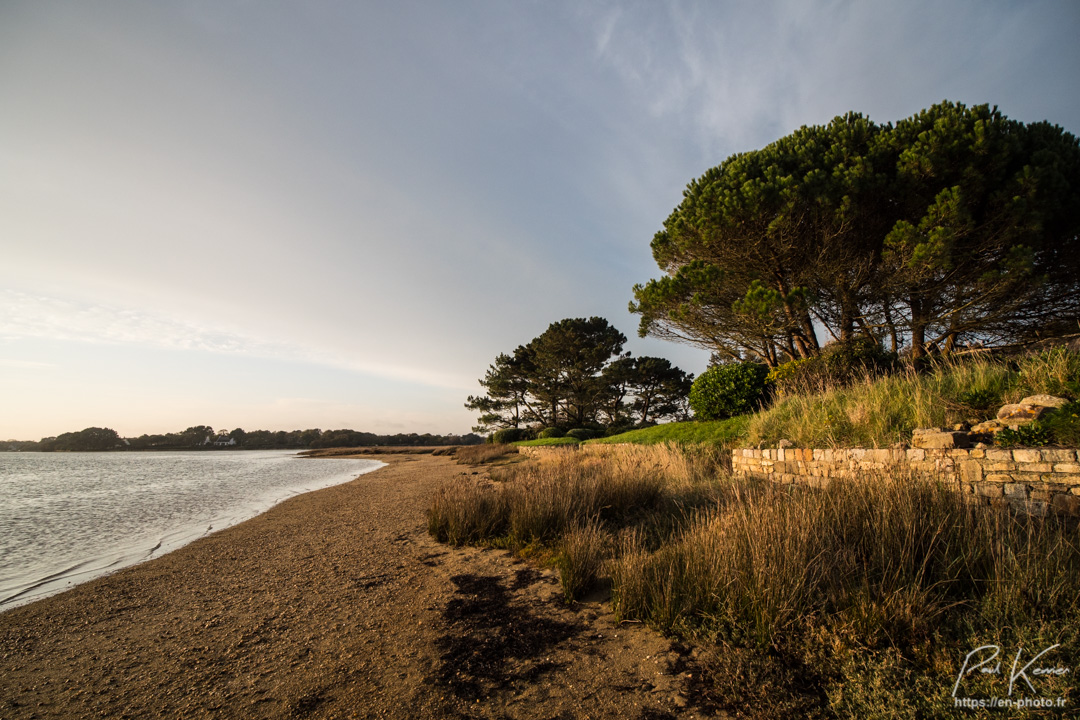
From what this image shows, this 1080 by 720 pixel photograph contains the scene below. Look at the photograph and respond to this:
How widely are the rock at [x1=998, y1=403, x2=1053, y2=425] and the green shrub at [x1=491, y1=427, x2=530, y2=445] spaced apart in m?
27.9

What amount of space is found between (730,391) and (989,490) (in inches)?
289

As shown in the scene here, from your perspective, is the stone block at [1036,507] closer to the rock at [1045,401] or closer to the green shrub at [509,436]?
the rock at [1045,401]

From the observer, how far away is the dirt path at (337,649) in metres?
2.45

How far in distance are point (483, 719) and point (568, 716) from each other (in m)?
0.48

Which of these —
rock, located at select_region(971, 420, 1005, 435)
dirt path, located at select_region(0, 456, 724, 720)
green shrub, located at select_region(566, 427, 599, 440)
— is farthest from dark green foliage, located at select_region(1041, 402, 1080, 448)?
green shrub, located at select_region(566, 427, 599, 440)

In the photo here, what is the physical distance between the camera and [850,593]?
2729 millimetres

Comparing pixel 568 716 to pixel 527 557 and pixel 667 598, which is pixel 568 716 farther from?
pixel 527 557

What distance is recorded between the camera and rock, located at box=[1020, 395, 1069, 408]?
4.73 m

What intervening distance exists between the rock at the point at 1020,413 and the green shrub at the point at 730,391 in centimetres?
634

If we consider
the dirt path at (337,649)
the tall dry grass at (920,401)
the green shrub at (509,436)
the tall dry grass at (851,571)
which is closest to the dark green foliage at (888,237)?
the tall dry grass at (920,401)

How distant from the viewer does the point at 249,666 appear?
9.49ft

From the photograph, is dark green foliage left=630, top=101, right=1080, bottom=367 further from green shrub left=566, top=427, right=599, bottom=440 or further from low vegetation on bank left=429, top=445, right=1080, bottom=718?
green shrub left=566, top=427, right=599, bottom=440

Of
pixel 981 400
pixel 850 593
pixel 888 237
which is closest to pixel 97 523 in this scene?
pixel 850 593

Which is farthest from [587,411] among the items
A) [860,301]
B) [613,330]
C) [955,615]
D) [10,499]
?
[955,615]
